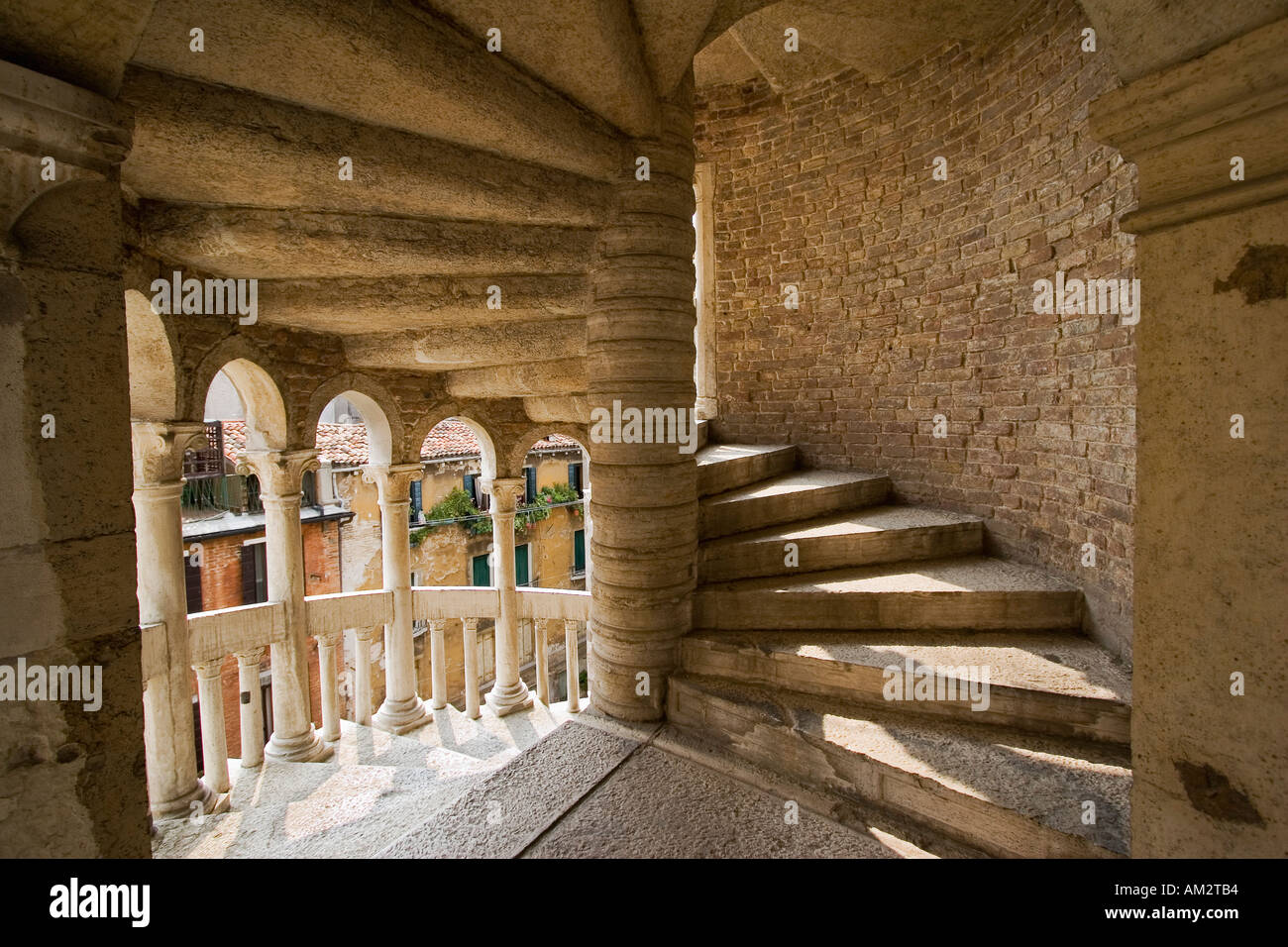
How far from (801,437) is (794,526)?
1.66m

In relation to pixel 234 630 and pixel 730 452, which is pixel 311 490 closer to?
pixel 234 630

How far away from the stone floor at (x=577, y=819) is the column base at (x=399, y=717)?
1.50 m

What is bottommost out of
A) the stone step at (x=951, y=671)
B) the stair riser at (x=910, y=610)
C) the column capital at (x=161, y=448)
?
the stone step at (x=951, y=671)

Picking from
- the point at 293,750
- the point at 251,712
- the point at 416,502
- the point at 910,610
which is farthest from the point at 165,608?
the point at 416,502

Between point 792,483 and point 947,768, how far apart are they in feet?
7.64

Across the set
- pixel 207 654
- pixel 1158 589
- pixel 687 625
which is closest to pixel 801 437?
pixel 687 625

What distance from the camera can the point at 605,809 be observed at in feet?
7.69

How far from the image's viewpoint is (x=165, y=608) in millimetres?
4090

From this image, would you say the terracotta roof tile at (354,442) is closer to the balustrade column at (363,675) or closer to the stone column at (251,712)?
the balustrade column at (363,675)

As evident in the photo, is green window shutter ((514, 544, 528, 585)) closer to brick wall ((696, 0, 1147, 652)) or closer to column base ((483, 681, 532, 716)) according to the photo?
column base ((483, 681, 532, 716))

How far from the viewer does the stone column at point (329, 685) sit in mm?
5398

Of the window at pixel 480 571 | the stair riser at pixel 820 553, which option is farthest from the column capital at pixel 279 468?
the window at pixel 480 571

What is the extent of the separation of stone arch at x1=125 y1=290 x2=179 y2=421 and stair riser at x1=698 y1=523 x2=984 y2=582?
3.20 metres
